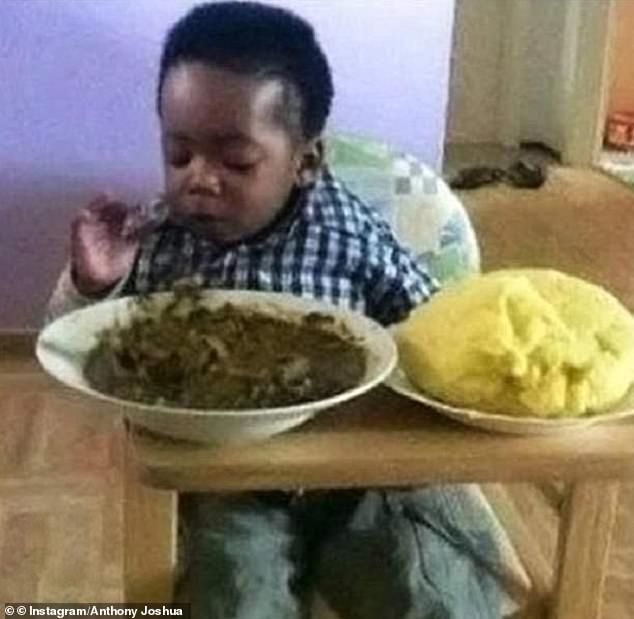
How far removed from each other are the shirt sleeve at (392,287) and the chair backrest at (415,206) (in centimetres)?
13

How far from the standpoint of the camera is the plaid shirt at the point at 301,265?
1.17m

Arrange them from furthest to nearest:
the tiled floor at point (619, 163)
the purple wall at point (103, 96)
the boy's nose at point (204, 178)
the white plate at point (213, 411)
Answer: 1. the tiled floor at point (619, 163)
2. the purple wall at point (103, 96)
3. the boy's nose at point (204, 178)
4. the white plate at point (213, 411)

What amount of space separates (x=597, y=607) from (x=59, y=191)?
3.62 feet

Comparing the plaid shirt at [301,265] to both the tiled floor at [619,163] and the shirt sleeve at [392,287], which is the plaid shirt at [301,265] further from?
the tiled floor at [619,163]

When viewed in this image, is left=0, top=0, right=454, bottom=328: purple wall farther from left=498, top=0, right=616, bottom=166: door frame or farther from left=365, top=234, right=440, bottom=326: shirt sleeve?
left=498, top=0, right=616, bottom=166: door frame

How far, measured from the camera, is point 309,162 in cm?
123

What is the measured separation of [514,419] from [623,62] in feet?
9.11

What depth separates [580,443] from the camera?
911mm

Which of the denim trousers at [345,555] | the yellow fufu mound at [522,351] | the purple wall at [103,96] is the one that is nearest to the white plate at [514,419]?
the yellow fufu mound at [522,351]

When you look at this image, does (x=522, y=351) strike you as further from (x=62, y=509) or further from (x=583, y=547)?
(x=62, y=509)

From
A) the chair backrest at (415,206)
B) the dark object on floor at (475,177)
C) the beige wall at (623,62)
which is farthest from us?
the beige wall at (623,62)

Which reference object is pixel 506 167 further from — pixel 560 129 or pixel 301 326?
Result: pixel 301 326

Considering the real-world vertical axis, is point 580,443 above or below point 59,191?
above

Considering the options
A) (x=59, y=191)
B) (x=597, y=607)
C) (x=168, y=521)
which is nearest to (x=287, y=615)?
(x=168, y=521)
